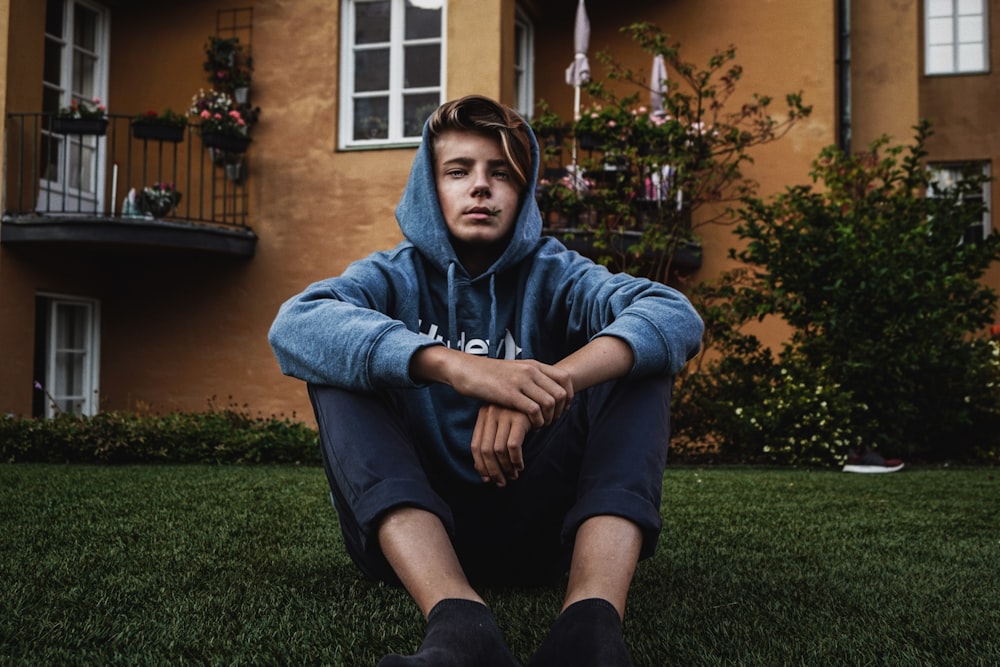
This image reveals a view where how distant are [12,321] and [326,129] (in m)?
3.58

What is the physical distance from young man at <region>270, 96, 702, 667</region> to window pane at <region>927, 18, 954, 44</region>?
12.3 m

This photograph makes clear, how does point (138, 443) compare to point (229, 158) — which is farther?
point (229, 158)

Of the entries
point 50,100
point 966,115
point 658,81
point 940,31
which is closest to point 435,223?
point 658,81

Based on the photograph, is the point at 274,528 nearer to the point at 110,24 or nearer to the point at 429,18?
the point at 429,18

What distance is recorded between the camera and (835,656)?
176 cm

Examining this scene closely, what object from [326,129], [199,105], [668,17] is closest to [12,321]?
[199,105]

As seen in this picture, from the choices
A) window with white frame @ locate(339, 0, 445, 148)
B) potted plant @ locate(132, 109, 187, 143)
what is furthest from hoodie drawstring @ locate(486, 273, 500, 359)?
potted plant @ locate(132, 109, 187, 143)

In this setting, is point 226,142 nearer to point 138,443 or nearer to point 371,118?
point 371,118

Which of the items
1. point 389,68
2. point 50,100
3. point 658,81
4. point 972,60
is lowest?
point 50,100

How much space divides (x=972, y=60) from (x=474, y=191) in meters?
12.5

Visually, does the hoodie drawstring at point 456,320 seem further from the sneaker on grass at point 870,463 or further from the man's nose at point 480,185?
the sneaker on grass at point 870,463

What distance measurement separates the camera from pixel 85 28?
1025cm

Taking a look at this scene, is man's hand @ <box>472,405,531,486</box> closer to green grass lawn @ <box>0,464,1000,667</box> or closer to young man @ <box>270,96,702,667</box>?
young man @ <box>270,96,702,667</box>

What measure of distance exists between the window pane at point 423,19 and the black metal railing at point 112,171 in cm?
224
